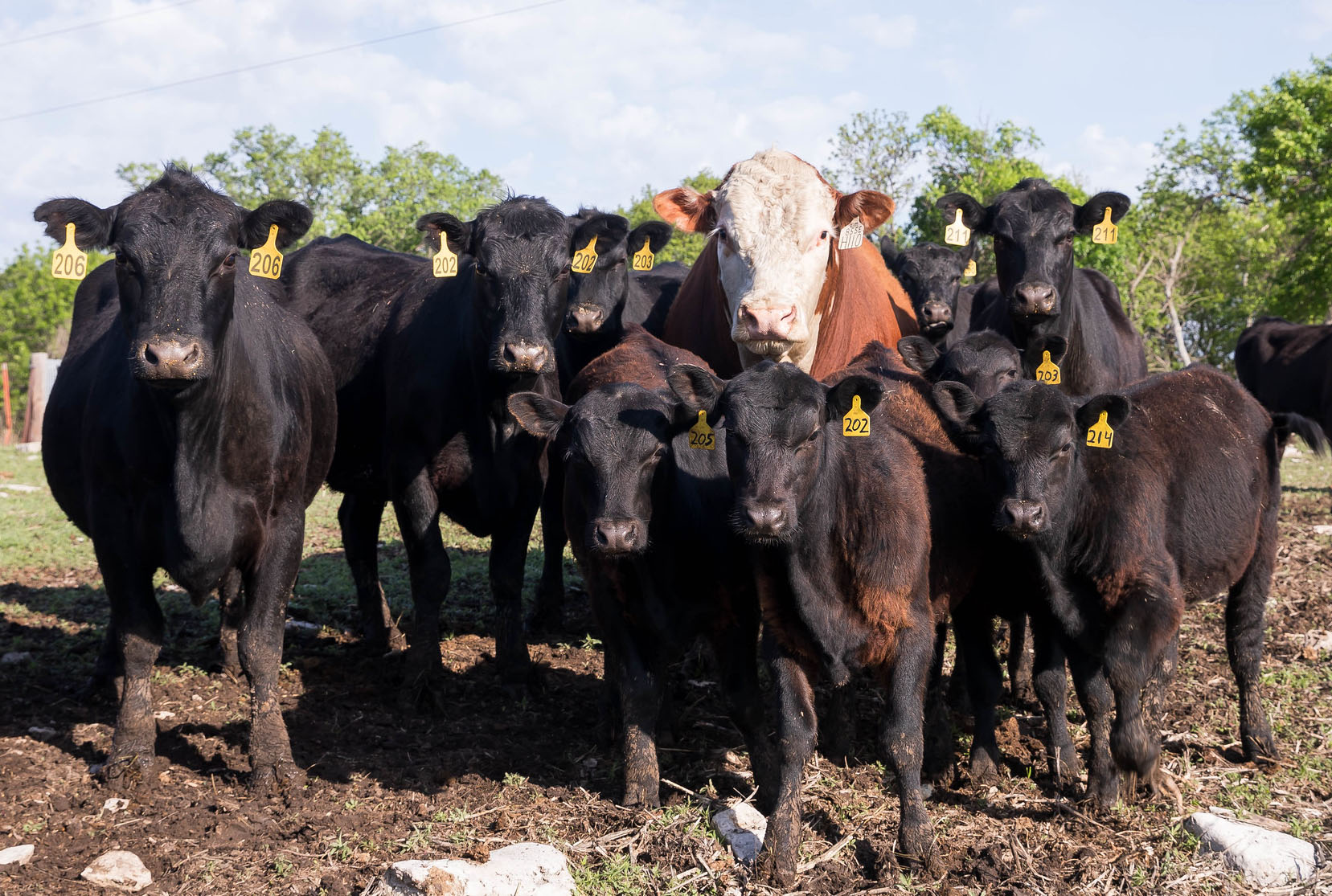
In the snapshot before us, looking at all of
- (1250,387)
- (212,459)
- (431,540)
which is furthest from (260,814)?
(1250,387)

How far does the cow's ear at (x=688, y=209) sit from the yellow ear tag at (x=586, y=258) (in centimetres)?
54

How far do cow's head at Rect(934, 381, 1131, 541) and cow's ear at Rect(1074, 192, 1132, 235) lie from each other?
2.89 m

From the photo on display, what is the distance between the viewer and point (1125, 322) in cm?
894

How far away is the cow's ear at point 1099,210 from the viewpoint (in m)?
7.64

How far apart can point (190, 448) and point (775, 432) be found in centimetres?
276

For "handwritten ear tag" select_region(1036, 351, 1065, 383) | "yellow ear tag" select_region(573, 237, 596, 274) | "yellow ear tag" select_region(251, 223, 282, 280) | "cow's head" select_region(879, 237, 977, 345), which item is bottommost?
"handwritten ear tag" select_region(1036, 351, 1065, 383)

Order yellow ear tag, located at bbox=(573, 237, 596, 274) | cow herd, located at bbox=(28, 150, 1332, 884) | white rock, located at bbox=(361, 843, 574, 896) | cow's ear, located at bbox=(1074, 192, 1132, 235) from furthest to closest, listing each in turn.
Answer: cow's ear, located at bbox=(1074, 192, 1132, 235) < yellow ear tag, located at bbox=(573, 237, 596, 274) < cow herd, located at bbox=(28, 150, 1332, 884) < white rock, located at bbox=(361, 843, 574, 896)

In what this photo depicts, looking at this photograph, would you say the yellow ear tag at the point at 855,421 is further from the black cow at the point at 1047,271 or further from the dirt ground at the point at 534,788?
the black cow at the point at 1047,271

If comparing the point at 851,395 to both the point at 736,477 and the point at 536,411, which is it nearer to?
the point at 736,477

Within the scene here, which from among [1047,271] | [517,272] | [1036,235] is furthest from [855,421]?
[1036,235]

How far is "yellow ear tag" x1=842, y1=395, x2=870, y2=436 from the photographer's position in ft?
16.2

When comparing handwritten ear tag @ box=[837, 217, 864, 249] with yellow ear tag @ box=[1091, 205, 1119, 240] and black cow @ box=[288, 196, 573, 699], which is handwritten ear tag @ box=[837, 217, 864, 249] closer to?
black cow @ box=[288, 196, 573, 699]

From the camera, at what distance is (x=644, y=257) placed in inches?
336

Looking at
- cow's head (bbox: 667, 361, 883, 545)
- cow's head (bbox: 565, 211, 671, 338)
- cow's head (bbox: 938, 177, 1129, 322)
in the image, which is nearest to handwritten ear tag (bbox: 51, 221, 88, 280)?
cow's head (bbox: 565, 211, 671, 338)
